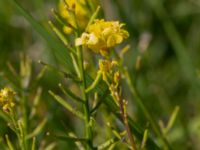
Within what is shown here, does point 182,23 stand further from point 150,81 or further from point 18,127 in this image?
point 18,127

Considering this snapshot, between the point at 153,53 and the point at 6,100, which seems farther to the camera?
the point at 153,53

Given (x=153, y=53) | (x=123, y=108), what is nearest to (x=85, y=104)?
(x=123, y=108)

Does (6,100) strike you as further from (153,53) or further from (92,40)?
(153,53)

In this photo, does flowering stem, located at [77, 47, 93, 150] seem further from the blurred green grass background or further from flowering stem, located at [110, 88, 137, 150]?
the blurred green grass background

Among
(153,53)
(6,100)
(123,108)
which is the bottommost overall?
(153,53)

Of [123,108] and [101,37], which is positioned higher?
[101,37]

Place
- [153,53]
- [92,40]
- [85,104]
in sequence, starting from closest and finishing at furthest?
1. [92,40]
2. [85,104]
3. [153,53]
